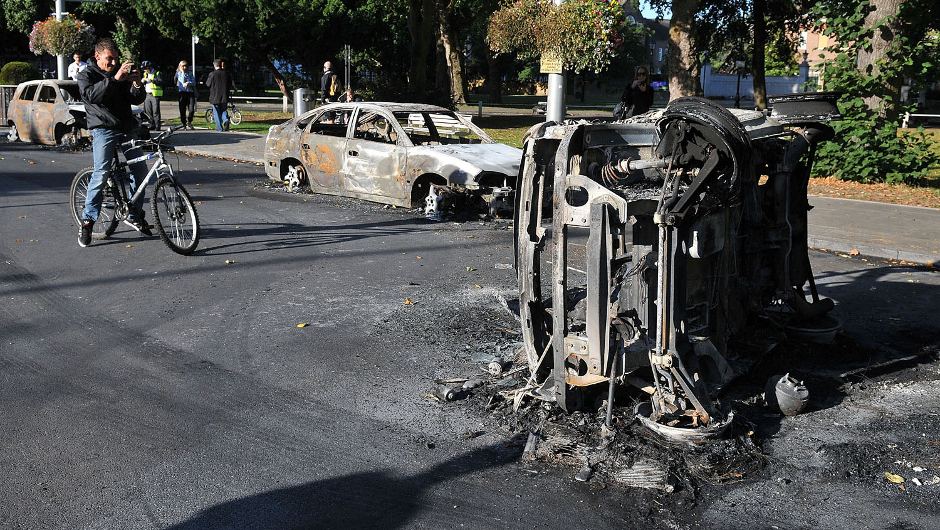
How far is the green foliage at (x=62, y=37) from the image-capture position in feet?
84.0

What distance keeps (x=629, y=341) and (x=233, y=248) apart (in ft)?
18.9

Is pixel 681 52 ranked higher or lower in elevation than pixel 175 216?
higher

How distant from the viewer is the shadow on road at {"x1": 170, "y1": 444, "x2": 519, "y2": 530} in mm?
4027

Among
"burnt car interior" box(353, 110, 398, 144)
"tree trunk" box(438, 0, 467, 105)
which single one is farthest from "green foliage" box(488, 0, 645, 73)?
"tree trunk" box(438, 0, 467, 105)

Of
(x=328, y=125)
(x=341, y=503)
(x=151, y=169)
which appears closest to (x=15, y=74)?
(x=328, y=125)

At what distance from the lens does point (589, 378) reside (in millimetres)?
5059

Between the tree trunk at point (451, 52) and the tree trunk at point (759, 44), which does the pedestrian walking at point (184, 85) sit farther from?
the tree trunk at point (759, 44)

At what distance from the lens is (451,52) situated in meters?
36.3

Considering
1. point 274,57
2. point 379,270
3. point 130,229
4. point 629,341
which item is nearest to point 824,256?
point 379,270

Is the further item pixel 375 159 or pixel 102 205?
pixel 375 159

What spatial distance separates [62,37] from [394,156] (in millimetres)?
17705

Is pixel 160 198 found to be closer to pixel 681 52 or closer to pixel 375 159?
pixel 375 159

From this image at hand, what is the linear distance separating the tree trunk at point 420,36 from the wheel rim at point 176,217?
18.5m

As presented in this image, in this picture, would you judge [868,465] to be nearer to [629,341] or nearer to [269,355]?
[629,341]
